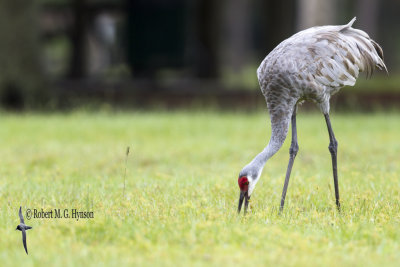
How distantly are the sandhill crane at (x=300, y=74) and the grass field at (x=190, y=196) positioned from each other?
1.53 feet

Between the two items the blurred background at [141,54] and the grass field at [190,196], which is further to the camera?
the blurred background at [141,54]

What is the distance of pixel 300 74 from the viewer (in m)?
5.22

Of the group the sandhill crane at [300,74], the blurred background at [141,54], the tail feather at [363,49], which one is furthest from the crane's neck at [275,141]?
the blurred background at [141,54]

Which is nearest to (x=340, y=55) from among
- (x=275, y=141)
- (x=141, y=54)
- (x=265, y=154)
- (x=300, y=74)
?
(x=300, y=74)

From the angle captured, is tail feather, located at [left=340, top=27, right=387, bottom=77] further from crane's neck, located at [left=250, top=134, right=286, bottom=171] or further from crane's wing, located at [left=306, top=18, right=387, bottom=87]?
crane's neck, located at [left=250, top=134, right=286, bottom=171]

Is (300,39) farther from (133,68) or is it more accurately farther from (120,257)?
(133,68)

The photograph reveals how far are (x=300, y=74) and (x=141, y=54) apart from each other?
Answer: 442 inches

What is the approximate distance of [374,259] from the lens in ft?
12.8

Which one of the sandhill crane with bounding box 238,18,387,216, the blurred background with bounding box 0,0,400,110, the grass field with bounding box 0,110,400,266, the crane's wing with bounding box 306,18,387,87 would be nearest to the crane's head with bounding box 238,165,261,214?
the sandhill crane with bounding box 238,18,387,216

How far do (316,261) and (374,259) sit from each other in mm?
364

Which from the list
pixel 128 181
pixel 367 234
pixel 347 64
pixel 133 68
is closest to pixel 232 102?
pixel 133 68

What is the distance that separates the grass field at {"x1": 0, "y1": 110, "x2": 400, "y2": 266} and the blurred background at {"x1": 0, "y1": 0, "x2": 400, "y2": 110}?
2548mm

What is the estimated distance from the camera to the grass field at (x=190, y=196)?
4.01 m

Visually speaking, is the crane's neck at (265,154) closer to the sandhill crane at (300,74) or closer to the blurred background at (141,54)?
the sandhill crane at (300,74)
